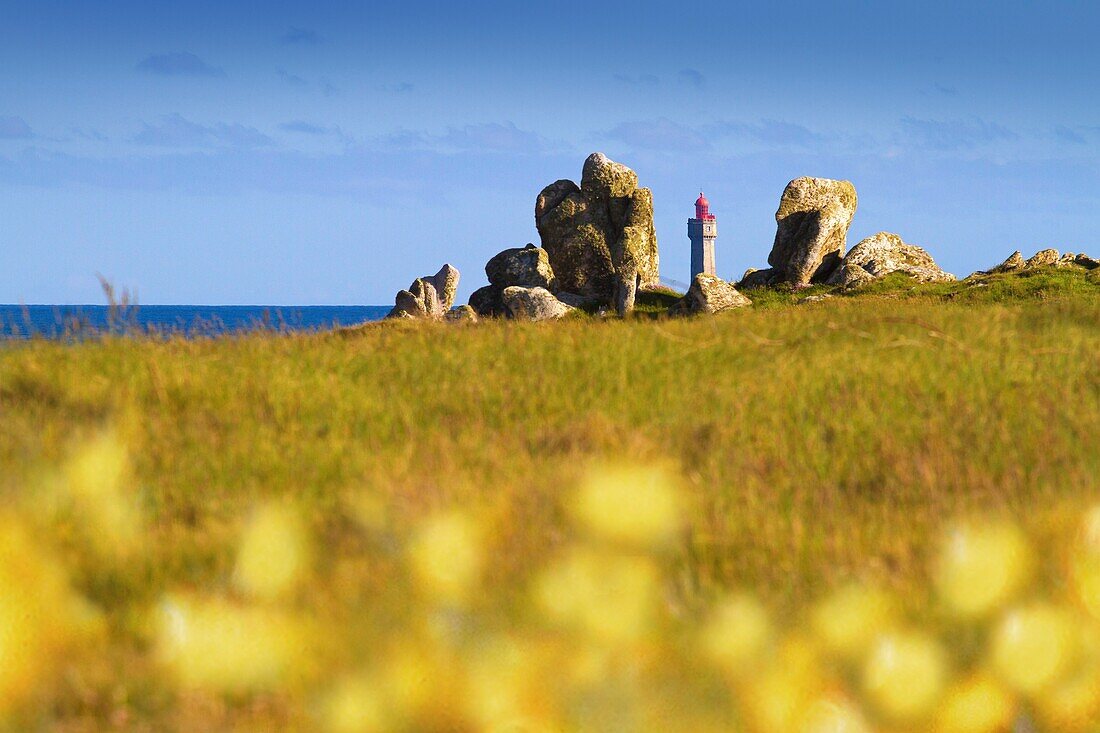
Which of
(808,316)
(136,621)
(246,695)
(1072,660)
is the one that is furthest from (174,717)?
(808,316)

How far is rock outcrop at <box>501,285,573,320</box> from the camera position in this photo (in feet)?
119

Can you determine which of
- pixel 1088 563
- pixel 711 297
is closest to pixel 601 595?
pixel 1088 563

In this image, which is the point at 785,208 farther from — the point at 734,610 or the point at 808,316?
the point at 734,610

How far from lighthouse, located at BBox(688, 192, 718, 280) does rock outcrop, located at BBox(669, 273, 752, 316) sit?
59157 millimetres

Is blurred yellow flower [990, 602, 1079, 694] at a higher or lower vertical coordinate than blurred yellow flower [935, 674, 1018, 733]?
higher

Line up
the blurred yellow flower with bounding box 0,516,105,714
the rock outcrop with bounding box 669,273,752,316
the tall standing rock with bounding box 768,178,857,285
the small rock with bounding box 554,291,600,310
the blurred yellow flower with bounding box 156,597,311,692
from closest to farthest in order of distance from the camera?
the blurred yellow flower with bounding box 156,597,311,692 < the blurred yellow flower with bounding box 0,516,105,714 < the rock outcrop with bounding box 669,273,752,316 < the tall standing rock with bounding box 768,178,857,285 < the small rock with bounding box 554,291,600,310

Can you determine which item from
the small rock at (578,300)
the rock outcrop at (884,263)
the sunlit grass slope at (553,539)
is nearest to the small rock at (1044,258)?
the rock outcrop at (884,263)

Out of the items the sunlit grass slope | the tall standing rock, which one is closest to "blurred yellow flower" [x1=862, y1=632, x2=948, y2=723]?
the sunlit grass slope

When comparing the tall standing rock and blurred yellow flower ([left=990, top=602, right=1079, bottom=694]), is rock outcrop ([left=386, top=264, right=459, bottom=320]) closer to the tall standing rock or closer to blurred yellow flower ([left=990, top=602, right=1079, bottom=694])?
the tall standing rock

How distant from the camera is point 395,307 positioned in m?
42.4

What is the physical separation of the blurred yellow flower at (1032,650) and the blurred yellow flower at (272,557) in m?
2.80

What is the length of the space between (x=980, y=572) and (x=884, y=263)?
112 feet

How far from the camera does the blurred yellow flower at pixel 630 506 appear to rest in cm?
441

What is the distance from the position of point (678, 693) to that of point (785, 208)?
122ft
